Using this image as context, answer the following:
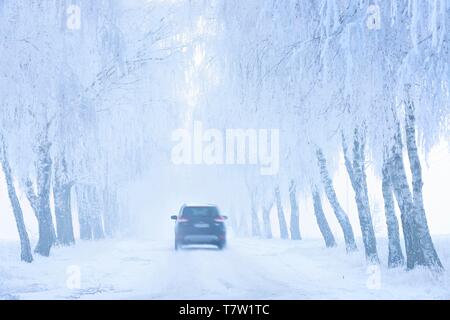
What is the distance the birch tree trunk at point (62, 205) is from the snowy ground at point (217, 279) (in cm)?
537

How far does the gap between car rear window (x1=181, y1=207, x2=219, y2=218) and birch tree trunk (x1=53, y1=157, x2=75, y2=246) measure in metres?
4.50

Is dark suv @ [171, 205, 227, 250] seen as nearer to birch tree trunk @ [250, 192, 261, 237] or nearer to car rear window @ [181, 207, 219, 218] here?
car rear window @ [181, 207, 219, 218]

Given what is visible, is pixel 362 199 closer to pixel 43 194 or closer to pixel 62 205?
pixel 43 194

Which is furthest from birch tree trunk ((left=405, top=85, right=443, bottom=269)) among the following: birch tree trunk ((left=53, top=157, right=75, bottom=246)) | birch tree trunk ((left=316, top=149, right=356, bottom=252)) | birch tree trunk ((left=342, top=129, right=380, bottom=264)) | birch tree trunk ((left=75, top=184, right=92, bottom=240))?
birch tree trunk ((left=75, top=184, right=92, bottom=240))

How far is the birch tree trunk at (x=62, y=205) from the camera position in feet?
76.3

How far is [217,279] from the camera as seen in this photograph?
41.1ft

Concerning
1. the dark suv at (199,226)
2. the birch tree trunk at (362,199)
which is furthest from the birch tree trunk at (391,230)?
the dark suv at (199,226)

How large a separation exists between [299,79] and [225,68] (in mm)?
4366

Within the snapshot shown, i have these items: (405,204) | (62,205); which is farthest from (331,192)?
(62,205)

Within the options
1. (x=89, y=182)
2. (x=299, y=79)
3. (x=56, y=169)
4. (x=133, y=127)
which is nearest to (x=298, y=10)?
(x=299, y=79)

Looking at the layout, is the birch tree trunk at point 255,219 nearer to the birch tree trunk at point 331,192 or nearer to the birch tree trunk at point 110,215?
the birch tree trunk at point 110,215

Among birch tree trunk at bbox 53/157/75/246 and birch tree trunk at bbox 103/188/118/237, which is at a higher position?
birch tree trunk at bbox 53/157/75/246

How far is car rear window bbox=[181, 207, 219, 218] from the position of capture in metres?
23.0
